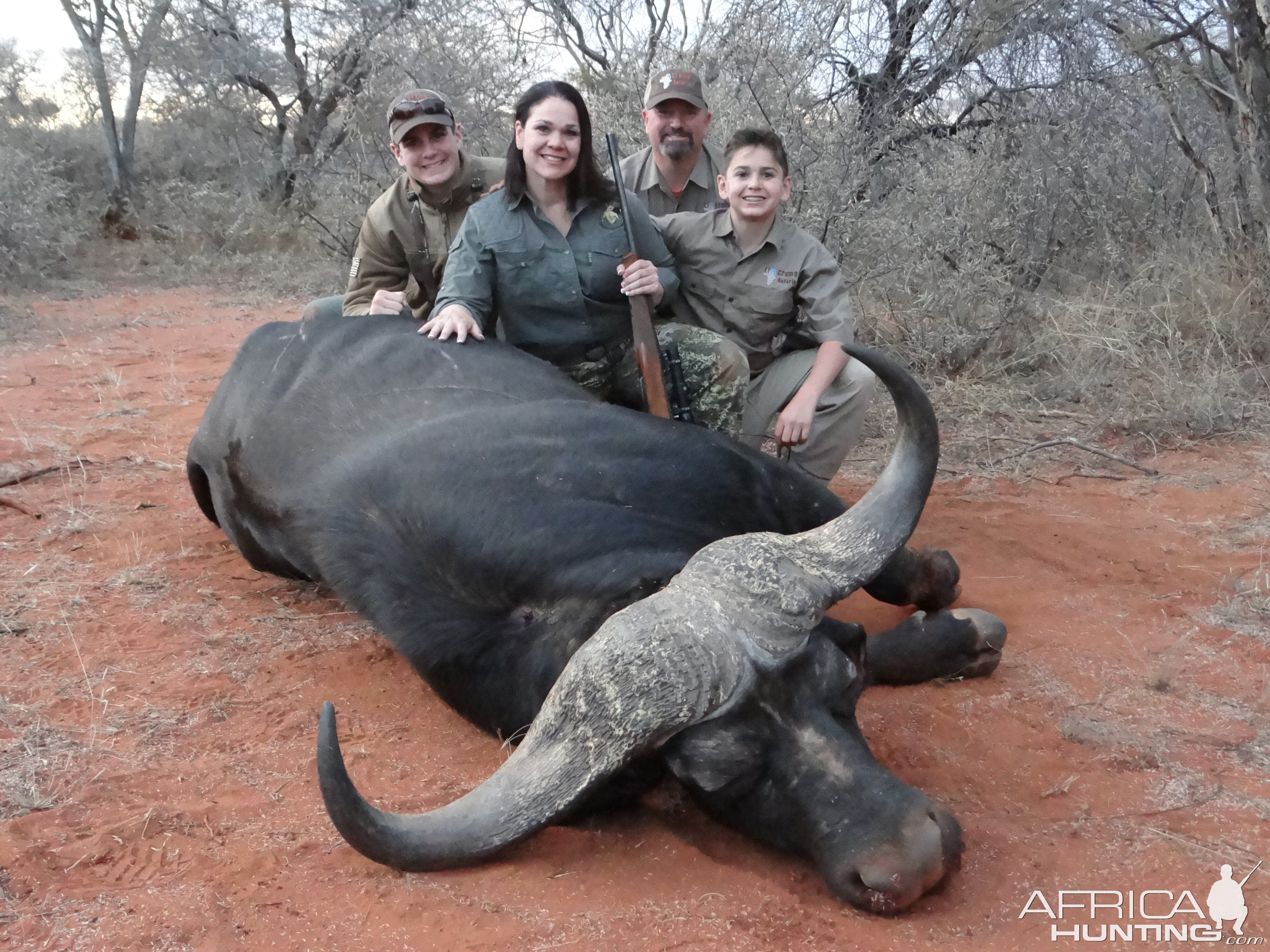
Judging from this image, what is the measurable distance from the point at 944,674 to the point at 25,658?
276cm

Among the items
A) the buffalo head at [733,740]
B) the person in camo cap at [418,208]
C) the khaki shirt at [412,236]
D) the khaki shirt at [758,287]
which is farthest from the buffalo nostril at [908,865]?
the khaki shirt at [412,236]

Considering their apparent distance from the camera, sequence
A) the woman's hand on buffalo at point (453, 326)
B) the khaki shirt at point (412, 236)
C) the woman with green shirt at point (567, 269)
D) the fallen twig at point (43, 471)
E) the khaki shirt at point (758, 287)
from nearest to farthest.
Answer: the woman's hand on buffalo at point (453, 326) < the woman with green shirt at point (567, 269) < the khaki shirt at point (758, 287) < the fallen twig at point (43, 471) < the khaki shirt at point (412, 236)

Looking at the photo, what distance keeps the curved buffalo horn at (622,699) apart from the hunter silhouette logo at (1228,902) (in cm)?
88

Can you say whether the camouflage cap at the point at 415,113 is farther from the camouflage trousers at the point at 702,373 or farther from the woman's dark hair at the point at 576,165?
the camouflage trousers at the point at 702,373

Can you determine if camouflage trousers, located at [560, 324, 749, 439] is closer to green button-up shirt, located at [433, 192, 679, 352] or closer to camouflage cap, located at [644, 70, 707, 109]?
green button-up shirt, located at [433, 192, 679, 352]

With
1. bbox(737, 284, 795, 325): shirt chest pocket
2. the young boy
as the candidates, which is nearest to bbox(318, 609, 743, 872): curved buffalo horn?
the young boy

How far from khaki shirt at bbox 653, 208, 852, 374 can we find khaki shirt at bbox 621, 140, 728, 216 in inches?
20.9

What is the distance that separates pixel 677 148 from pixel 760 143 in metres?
0.89

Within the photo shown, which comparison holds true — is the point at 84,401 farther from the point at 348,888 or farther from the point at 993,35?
the point at 993,35

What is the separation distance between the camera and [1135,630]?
9.89 feet

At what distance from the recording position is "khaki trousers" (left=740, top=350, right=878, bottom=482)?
13.3 ft

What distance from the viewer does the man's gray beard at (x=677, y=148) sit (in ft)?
15.1

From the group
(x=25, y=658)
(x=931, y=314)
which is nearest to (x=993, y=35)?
(x=931, y=314)

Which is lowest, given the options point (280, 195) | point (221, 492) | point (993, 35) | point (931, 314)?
point (221, 492)
